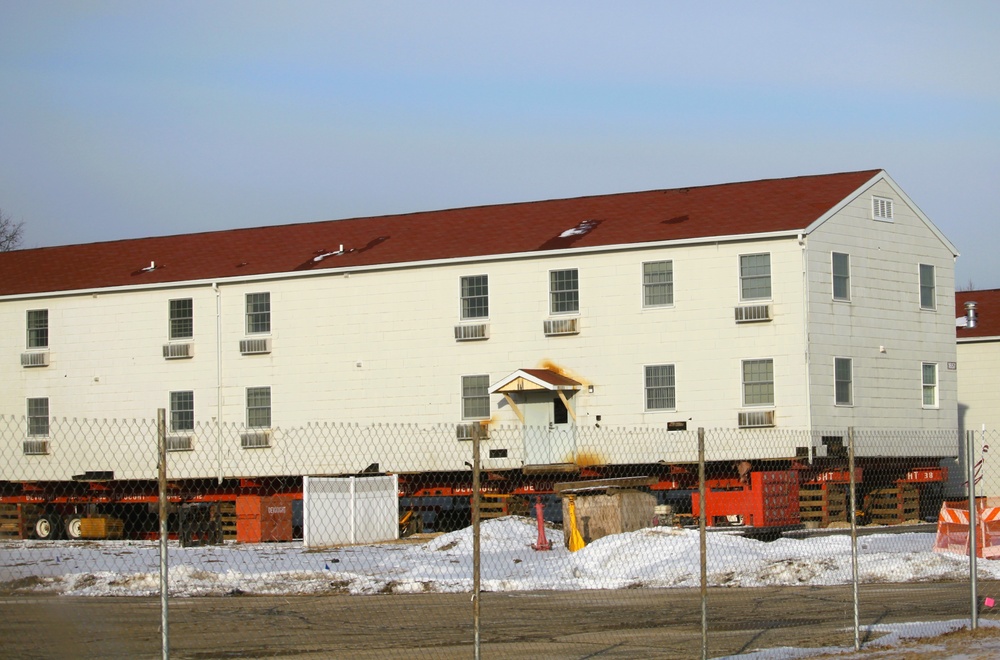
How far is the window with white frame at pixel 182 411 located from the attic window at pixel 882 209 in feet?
64.7

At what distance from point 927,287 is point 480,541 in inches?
863

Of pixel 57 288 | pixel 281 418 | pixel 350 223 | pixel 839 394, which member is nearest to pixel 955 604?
pixel 839 394

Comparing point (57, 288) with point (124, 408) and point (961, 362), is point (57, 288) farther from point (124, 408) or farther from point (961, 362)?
point (961, 362)

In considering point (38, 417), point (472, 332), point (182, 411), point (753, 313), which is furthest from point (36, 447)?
point (753, 313)

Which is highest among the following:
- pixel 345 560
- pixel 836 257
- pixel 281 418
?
pixel 836 257

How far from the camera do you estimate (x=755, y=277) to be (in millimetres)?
34844

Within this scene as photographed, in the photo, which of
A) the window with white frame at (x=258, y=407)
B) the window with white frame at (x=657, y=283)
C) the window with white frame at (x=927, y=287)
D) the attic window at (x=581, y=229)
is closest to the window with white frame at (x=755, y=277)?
the window with white frame at (x=657, y=283)

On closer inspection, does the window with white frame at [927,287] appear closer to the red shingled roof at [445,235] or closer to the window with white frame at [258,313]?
the red shingled roof at [445,235]

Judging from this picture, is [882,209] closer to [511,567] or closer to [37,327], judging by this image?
[511,567]

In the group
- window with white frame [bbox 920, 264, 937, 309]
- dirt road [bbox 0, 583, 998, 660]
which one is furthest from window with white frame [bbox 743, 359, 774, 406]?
dirt road [bbox 0, 583, 998, 660]

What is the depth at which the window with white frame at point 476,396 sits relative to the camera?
37375 millimetres

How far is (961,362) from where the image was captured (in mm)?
47781

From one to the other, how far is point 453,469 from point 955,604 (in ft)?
64.2

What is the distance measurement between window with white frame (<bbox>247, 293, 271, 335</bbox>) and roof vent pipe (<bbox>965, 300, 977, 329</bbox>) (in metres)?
24.2
